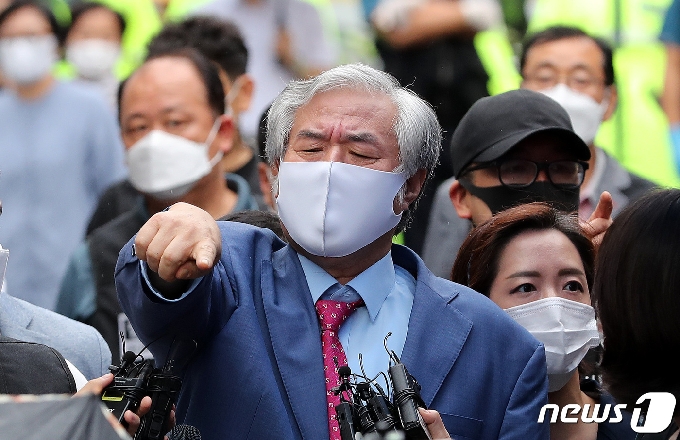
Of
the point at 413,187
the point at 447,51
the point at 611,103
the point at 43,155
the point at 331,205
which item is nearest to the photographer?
the point at 331,205

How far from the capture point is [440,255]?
5.16m

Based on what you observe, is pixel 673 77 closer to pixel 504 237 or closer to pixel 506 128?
pixel 506 128

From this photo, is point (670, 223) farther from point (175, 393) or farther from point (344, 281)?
point (175, 393)

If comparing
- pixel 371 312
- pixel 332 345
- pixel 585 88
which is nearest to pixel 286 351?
pixel 332 345

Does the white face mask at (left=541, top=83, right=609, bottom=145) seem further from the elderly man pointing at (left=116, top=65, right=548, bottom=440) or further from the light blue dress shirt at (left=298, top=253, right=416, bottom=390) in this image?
the light blue dress shirt at (left=298, top=253, right=416, bottom=390)

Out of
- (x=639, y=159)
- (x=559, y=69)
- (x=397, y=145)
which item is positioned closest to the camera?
(x=397, y=145)

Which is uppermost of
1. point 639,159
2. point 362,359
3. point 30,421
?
point 639,159

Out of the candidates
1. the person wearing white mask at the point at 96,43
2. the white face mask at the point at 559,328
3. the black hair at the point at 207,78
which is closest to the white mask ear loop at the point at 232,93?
the black hair at the point at 207,78

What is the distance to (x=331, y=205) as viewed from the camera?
3.30 metres

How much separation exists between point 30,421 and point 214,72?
4.20m

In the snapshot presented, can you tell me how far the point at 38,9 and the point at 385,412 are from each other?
18.0 ft

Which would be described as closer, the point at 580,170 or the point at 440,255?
the point at 580,170

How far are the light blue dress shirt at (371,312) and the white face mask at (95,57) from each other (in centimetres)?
443

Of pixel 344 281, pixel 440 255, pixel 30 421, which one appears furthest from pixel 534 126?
pixel 30 421
